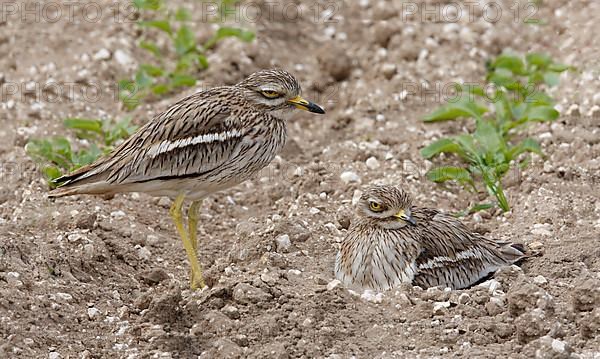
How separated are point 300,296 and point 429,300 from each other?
77 cm

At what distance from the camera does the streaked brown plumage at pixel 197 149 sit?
684 cm

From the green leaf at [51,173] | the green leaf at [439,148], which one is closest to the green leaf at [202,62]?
the green leaf at [51,173]

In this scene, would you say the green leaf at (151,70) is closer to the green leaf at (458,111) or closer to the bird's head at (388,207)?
the green leaf at (458,111)

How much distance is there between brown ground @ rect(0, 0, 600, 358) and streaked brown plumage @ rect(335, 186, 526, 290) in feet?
0.65

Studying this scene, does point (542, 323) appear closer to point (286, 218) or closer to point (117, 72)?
point (286, 218)

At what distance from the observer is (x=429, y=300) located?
250 inches

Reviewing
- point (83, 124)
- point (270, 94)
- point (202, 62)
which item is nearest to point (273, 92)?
point (270, 94)

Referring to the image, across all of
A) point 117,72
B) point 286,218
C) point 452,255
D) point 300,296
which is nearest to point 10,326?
point 300,296

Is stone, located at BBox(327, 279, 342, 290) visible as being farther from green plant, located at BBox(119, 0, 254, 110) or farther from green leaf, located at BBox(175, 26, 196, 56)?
green leaf, located at BBox(175, 26, 196, 56)

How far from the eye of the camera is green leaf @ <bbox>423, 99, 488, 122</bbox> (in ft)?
29.3

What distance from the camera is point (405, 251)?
6.69 metres

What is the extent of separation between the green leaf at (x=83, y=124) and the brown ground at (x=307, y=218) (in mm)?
281

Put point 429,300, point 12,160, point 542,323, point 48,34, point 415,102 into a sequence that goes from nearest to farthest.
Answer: point 542,323, point 429,300, point 12,160, point 415,102, point 48,34

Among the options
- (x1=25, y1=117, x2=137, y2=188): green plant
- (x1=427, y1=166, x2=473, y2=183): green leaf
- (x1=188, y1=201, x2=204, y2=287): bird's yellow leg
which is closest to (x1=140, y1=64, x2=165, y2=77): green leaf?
→ (x1=25, y1=117, x2=137, y2=188): green plant
